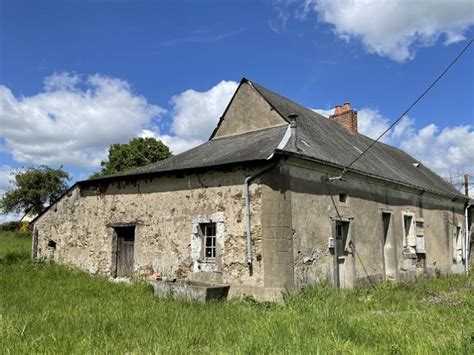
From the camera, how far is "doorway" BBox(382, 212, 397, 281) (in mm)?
13730

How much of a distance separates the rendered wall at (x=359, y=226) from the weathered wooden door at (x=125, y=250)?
5.06m

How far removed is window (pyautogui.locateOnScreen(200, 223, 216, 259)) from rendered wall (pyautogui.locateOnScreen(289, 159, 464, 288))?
2.08 meters

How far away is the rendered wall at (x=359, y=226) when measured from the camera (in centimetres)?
1012

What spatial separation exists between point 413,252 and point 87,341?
41.3ft

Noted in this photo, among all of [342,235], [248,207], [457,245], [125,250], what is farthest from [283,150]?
[457,245]

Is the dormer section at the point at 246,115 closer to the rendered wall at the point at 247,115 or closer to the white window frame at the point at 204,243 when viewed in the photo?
the rendered wall at the point at 247,115

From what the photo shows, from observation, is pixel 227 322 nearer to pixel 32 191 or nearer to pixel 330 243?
pixel 330 243

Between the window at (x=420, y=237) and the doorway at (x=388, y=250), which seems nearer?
the doorway at (x=388, y=250)

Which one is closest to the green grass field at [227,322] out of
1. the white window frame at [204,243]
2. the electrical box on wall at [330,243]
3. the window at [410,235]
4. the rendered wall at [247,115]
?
the electrical box on wall at [330,243]

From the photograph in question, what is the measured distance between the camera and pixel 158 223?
37.7 feet

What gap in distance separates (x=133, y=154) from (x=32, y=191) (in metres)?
11.0

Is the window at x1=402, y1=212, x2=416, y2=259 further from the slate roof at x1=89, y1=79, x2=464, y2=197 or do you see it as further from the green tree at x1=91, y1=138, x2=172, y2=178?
the green tree at x1=91, y1=138, x2=172, y2=178

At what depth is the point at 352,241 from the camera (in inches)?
464

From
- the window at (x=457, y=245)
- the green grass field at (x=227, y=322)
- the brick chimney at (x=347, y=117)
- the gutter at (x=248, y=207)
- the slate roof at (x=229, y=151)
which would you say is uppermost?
the brick chimney at (x=347, y=117)
